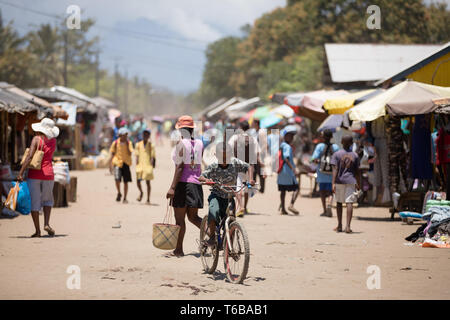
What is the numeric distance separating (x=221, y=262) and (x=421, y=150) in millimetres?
6693

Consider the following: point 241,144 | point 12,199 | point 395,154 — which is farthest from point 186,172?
point 395,154

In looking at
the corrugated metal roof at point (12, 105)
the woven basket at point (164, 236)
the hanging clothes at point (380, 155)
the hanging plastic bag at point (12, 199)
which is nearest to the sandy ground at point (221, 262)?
the woven basket at point (164, 236)

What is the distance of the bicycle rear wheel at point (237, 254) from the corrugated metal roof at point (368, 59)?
66.1ft

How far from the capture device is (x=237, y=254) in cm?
797

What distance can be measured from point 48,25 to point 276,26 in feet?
92.6

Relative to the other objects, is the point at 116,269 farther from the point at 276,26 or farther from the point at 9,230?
the point at 276,26

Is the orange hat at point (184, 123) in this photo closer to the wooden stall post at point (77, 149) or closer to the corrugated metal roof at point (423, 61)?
the corrugated metal roof at point (423, 61)

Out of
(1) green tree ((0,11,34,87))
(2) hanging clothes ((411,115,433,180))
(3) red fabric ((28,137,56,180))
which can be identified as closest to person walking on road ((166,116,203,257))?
(3) red fabric ((28,137,56,180))

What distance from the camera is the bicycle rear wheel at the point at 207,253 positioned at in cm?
852

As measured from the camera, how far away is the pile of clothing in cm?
1087

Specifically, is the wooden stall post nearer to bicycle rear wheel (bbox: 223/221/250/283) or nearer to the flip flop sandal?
the flip flop sandal

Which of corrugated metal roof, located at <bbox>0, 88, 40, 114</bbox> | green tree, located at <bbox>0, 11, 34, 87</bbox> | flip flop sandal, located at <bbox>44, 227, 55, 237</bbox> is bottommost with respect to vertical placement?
flip flop sandal, located at <bbox>44, 227, 55, 237</bbox>

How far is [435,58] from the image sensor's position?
16.4 meters
